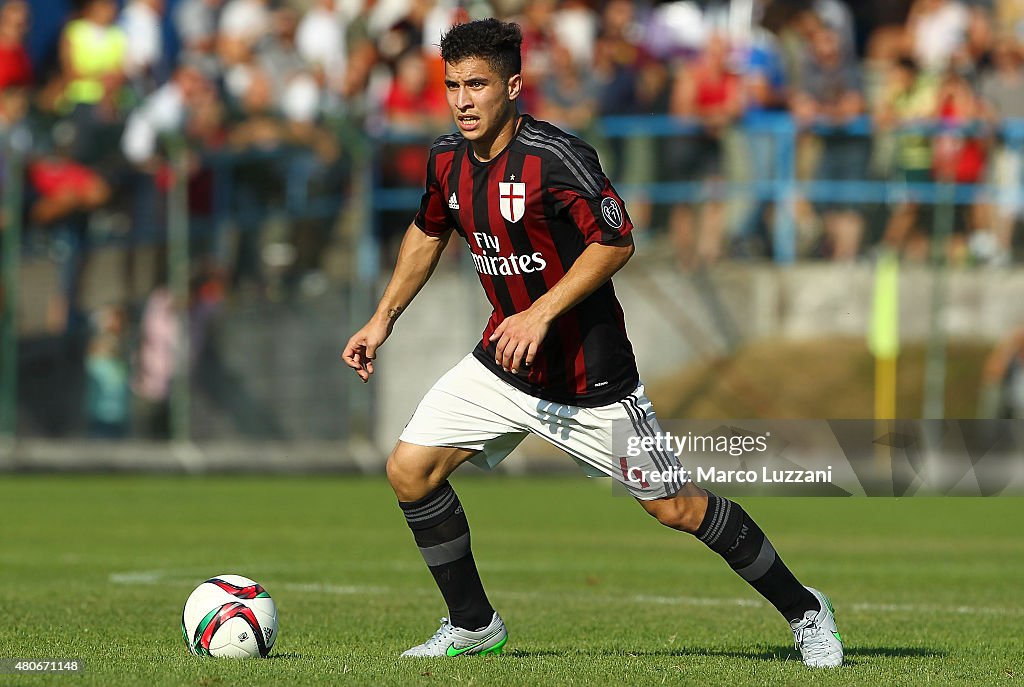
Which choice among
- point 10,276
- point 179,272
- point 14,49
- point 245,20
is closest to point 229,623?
point 179,272

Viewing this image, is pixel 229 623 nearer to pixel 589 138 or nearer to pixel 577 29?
pixel 589 138

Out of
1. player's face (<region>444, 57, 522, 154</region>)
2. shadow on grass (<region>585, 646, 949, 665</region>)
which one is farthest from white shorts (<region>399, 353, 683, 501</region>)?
player's face (<region>444, 57, 522, 154</region>)

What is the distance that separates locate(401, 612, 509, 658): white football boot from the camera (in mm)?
7340

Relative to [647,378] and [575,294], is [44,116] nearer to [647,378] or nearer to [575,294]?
[647,378]

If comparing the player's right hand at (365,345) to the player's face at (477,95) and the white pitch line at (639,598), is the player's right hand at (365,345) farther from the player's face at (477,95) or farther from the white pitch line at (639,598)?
the white pitch line at (639,598)

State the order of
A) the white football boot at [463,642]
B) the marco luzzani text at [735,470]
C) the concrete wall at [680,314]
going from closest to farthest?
1. the white football boot at [463,642]
2. the marco luzzani text at [735,470]
3. the concrete wall at [680,314]

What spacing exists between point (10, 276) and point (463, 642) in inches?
534

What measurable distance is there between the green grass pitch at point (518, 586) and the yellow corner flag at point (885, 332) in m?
1.20

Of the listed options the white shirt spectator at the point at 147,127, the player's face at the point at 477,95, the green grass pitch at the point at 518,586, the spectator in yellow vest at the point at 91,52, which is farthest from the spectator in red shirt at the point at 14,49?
the player's face at the point at 477,95

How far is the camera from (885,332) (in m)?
19.4

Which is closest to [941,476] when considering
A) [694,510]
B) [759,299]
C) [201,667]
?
[759,299]

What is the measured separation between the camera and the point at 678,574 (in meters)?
11.4

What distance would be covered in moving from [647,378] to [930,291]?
3.18 m

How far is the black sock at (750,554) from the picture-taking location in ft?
23.5
